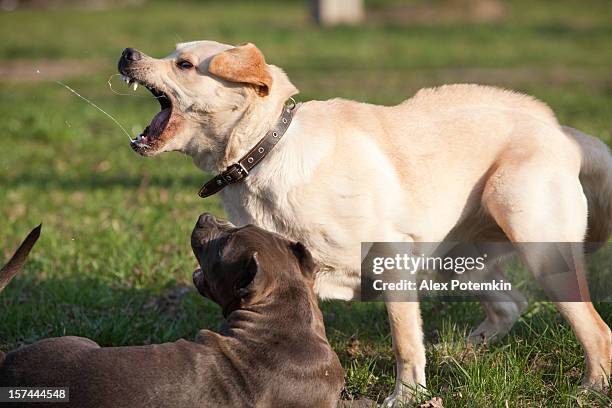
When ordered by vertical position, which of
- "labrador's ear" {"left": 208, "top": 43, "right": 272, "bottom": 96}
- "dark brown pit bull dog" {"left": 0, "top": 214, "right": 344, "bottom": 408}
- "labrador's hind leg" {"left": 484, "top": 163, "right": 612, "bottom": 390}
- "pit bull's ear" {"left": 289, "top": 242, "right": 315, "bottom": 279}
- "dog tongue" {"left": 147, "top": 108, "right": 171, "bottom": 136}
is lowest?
"dark brown pit bull dog" {"left": 0, "top": 214, "right": 344, "bottom": 408}

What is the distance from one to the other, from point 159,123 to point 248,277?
1142 millimetres

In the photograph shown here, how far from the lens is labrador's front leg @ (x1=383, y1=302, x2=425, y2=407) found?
440 cm

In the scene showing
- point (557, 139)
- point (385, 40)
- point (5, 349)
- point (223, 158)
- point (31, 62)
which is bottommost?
point (5, 349)

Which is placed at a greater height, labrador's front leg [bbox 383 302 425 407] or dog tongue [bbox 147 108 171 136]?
dog tongue [bbox 147 108 171 136]

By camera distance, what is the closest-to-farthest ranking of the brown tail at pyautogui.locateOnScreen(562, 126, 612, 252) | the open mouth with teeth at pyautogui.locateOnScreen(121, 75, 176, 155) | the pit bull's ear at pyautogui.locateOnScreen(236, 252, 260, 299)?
1. the pit bull's ear at pyautogui.locateOnScreen(236, 252, 260, 299)
2. the open mouth with teeth at pyautogui.locateOnScreen(121, 75, 176, 155)
3. the brown tail at pyautogui.locateOnScreen(562, 126, 612, 252)

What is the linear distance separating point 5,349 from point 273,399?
197 centimetres

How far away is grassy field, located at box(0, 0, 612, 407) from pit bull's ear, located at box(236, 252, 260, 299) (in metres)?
0.98

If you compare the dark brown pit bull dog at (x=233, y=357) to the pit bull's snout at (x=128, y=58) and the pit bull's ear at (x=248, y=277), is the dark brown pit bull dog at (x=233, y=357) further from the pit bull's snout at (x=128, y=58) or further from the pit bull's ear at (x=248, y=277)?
the pit bull's snout at (x=128, y=58)

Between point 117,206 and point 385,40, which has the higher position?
point 385,40

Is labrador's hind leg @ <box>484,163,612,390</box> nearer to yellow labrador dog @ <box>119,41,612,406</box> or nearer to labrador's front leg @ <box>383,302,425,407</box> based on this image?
yellow labrador dog @ <box>119,41,612,406</box>

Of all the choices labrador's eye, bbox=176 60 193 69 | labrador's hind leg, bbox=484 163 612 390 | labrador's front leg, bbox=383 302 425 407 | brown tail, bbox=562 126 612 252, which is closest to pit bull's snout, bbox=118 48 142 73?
labrador's eye, bbox=176 60 193 69

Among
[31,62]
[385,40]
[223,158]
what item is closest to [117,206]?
[223,158]

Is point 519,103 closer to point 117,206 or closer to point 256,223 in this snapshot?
point 256,223

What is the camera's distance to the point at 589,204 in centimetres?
507
